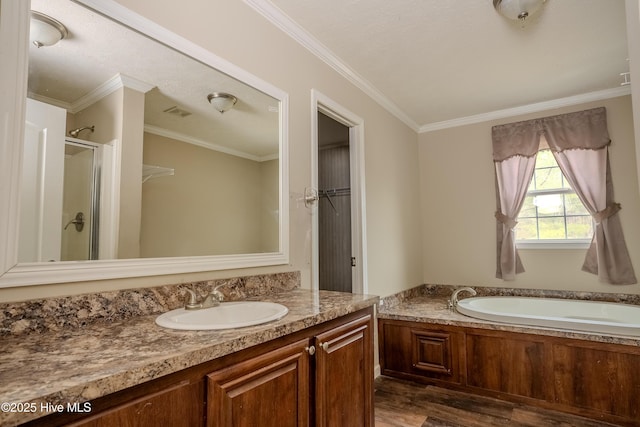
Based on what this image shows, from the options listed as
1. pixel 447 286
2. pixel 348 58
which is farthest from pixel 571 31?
pixel 447 286

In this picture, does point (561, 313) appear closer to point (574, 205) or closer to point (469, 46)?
point (574, 205)

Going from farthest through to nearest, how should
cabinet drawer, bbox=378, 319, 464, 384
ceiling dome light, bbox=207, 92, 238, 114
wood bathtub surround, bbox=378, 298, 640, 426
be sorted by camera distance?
cabinet drawer, bbox=378, 319, 464, 384
wood bathtub surround, bbox=378, 298, 640, 426
ceiling dome light, bbox=207, 92, 238, 114

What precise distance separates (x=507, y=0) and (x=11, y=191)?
2403mm

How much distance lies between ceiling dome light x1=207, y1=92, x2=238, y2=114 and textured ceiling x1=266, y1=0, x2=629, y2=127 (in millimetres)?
635

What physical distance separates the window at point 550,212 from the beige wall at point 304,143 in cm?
112

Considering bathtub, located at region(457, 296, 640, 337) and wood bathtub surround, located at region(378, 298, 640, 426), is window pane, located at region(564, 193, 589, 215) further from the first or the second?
wood bathtub surround, located at region(378, 298, 640, 426)

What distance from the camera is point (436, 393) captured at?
2.62m

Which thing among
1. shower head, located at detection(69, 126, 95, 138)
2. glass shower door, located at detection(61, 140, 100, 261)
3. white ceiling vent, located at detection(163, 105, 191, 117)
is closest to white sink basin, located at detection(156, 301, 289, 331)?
glass shower door, located at detection(61, 140, 100, 261)

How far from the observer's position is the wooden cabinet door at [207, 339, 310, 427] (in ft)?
2.88

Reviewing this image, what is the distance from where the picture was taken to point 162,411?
76 cm

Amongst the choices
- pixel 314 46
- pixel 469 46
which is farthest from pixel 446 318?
pixel 314 46

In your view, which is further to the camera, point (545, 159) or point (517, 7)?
point (545, 159)

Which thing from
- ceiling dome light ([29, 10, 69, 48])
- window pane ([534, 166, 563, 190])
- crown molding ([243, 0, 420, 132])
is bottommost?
window pane ([534, 166, 563, 190])

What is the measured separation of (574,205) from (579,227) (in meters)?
0.22
